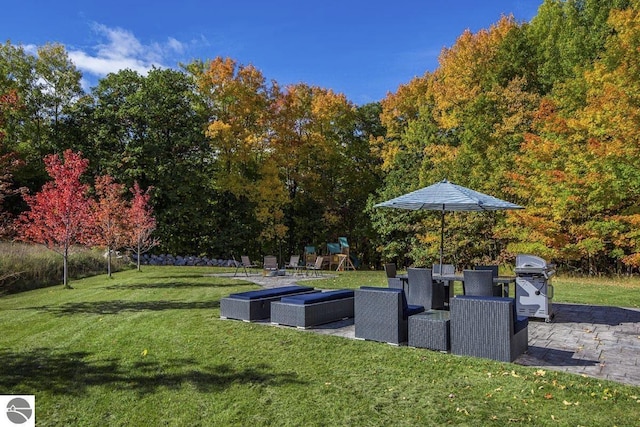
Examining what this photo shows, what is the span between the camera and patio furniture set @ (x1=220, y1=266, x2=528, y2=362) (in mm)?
4676

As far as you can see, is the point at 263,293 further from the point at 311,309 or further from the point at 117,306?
the point at 117,306

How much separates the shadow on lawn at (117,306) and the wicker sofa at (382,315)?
3.66 meters

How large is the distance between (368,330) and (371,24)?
15158 millimetres

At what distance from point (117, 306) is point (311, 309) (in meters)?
4.34

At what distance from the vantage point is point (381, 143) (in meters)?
25.2

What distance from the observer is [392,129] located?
2372 cm

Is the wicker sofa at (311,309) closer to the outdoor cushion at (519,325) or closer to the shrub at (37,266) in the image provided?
the outdoor cushion at (519,325)

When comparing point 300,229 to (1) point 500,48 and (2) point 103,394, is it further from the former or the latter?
(2) point 103,394

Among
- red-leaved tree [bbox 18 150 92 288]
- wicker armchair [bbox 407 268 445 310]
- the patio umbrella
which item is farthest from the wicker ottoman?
red-leaved tree [bbox 18 150 92 288]

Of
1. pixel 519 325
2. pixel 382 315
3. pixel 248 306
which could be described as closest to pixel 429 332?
pixel 382 315

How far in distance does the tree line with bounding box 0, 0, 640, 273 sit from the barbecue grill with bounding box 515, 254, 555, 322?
964 cm

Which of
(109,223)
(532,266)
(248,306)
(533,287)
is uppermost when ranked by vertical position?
(109,223)

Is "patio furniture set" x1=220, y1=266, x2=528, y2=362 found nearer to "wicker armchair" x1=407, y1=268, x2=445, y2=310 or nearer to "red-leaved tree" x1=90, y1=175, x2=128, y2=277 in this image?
"wicker armchair" x1=407, y1=268, x2=445, y2=310

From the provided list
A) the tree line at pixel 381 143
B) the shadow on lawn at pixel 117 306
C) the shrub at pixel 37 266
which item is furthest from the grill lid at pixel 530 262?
the shrub at pixel 37 266
